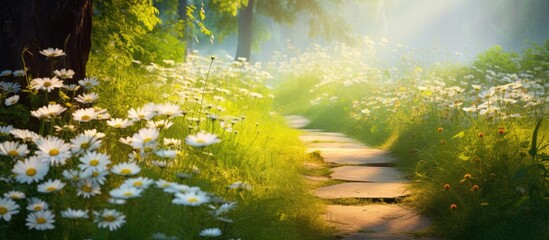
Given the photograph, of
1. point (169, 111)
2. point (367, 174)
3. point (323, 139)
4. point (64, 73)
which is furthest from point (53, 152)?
point (323, 139)

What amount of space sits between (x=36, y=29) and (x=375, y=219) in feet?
9.11

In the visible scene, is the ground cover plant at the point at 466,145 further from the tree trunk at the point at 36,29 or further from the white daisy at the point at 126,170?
the tree trunk at the point at 36,29

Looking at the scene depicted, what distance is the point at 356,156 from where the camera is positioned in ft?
21.5

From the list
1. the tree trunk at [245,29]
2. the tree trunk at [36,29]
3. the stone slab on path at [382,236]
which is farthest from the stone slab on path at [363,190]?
the tree trunk at [245,29]

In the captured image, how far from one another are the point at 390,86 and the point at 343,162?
4085 mm

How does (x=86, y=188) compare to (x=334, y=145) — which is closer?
(x=86, y=188)

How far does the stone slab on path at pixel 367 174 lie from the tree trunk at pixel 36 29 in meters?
Answer: 2.78

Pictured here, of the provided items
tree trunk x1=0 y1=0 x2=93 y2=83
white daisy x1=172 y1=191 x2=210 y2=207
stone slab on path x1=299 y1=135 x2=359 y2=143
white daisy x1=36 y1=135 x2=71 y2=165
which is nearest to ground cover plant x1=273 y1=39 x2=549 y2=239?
stone slab on path x1=299 y1=135 x2=359 y2=143

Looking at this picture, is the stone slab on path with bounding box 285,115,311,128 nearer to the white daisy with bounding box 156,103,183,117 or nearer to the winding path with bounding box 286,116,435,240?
the winding path with bounding box 286,116,435,240

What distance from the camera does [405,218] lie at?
4039mm

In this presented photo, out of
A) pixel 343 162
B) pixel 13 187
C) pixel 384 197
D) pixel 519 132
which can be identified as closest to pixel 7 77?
pixel 13 187

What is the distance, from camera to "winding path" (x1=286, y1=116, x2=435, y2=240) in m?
3.75

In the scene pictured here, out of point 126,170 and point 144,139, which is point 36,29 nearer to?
point 144,139

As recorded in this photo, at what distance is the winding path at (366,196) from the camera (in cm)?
375
